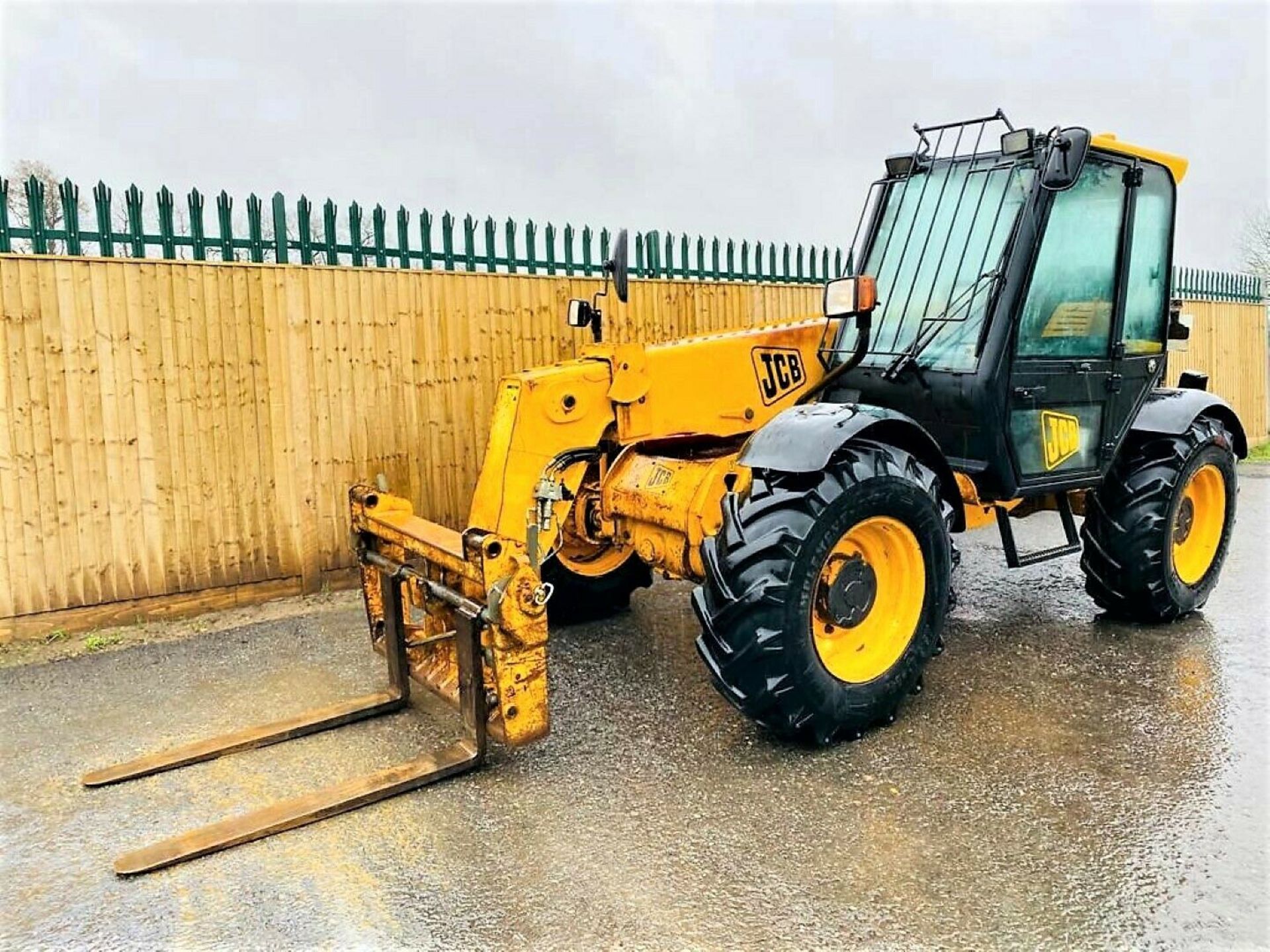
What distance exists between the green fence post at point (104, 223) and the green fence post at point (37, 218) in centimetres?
27

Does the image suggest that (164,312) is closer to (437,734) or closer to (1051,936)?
(437,734)

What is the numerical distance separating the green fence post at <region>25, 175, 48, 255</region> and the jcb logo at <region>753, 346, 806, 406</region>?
4037 millimetres

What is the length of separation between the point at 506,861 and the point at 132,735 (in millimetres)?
2123

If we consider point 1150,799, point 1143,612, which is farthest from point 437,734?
point 1143,612

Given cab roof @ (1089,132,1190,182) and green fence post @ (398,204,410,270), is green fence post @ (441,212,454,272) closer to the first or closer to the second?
green fence post @ (398,204,410,270)

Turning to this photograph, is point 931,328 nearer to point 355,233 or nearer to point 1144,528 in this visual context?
point 1144,528

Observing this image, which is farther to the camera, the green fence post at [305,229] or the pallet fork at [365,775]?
the green fence post at [305,229]

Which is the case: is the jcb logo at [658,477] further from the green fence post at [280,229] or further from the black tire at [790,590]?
the green fence post at [280,229]

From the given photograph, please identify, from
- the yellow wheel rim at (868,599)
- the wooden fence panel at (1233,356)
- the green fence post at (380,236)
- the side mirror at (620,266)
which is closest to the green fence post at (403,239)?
the green fence post at (380,236)

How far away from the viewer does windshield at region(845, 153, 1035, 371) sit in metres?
4.57

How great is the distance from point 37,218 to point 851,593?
4.87 metres

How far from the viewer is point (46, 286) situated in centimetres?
538

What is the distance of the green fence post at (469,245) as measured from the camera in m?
6.84

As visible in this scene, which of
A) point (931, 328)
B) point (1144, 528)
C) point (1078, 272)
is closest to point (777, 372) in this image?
point (931, 328)
